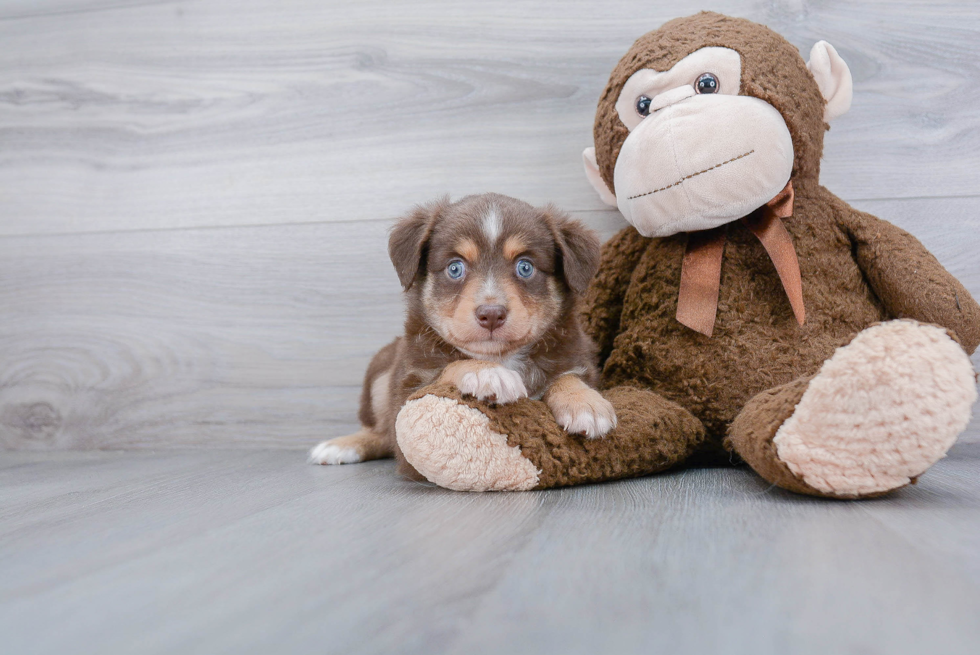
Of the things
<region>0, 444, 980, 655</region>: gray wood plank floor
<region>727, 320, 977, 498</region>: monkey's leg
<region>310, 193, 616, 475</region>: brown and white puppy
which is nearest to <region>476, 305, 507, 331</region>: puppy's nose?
<region>310, 193, 616, 475</region>: brown and white puppy

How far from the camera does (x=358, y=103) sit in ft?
8.03

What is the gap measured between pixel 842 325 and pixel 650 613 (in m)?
1.20

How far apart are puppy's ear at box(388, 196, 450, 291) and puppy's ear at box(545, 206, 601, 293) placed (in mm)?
305

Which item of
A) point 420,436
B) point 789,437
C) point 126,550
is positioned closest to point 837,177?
point 789,437

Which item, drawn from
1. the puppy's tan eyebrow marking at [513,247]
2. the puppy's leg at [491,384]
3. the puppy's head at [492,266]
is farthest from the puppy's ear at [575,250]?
the puppy's leg at [491,384]

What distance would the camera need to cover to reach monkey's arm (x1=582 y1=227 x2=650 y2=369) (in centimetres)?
198

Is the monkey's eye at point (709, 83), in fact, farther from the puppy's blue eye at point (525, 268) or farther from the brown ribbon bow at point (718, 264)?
the puppy's blue eye at point (525, 268)

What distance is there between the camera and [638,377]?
1832 mm

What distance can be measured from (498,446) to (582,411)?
0.65 feet

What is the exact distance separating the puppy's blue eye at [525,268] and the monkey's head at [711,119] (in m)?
0.30

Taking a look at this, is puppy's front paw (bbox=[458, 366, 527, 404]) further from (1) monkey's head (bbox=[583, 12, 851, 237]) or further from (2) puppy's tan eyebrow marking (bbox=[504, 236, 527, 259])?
(1) monkey's head (bbox=[583, 12, 851, 237])

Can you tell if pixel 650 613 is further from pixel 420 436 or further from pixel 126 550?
pixel 126 550

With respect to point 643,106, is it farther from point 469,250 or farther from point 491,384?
point 491,384

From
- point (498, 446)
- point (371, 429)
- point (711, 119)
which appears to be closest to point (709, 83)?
point (711, 119)
